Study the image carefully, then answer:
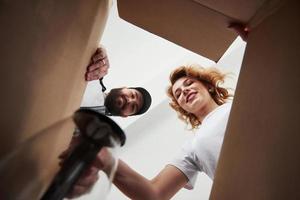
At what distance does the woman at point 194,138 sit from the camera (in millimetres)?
960

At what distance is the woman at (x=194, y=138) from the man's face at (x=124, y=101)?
19 cm

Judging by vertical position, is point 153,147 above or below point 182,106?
below

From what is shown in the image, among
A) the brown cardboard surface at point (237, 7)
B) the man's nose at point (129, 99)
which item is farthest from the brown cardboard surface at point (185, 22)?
the man's nose at point (129, 99)

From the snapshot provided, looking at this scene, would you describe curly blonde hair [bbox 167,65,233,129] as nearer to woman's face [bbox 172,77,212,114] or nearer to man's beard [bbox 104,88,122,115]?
woman's face [bbox 172,77,212,114]

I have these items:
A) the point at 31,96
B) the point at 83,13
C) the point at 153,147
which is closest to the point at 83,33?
the point at 83,13

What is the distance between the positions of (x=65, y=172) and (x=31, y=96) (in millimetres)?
147

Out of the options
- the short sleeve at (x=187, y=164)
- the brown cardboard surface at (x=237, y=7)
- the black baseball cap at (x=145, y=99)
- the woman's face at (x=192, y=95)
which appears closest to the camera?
the brown cardboard surface at (x=237, y=7)

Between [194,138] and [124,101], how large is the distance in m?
0.45

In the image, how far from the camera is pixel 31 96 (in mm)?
445

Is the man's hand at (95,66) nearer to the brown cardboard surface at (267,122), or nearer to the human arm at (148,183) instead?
the human arm at (148,183)

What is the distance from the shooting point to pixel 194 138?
110 centimetres

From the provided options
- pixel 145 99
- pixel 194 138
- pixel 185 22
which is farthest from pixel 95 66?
pixel 145 99

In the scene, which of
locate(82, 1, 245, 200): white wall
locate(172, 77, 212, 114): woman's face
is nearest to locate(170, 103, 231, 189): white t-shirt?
locate(172, 77, 212, 114): woman's face

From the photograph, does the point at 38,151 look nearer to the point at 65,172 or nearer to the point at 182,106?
the point at 65,172
